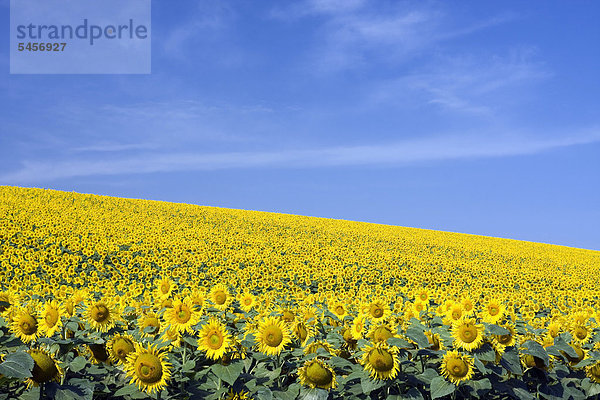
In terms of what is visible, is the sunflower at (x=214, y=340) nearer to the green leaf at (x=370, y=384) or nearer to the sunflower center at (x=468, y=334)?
the green leaf at (x=370, y=384)

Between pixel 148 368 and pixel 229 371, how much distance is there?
2.21 ft

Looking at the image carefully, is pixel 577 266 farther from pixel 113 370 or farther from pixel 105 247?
pixel 113 370

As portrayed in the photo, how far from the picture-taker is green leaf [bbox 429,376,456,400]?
4.43 m

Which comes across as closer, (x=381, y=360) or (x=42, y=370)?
(x=42, y=370)

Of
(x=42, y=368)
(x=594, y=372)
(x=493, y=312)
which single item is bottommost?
(x=594, y=372)

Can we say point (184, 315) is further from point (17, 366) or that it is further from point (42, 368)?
point (17, 366)

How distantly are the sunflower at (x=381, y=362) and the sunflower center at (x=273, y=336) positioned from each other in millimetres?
798

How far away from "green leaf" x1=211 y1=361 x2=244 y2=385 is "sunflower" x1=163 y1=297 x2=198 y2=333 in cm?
59

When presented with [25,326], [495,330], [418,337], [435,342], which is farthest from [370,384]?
[25,326]

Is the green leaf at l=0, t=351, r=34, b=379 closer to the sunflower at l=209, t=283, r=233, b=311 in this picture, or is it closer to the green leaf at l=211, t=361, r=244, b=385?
the green leaf at l=211, t=361, r=244, b=385

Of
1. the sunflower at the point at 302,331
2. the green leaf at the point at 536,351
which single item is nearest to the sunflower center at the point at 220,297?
the sunflower at the point at 302,331

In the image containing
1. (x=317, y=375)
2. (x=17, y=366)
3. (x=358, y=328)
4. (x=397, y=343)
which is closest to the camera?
(x=17, y=366)

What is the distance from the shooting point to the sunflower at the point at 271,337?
467cm

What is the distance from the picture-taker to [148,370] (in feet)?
13.6
